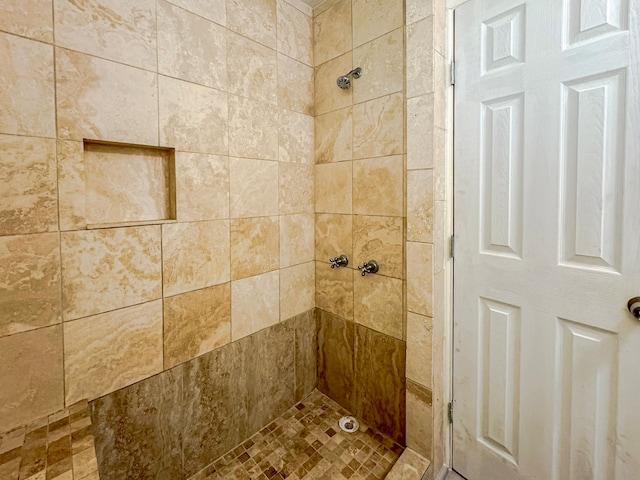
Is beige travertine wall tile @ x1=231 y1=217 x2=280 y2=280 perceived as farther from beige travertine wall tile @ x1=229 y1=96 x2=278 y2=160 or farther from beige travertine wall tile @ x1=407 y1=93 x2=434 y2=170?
beige travertine wall tile @ x1=407 y1=93 x2=434 y2=170

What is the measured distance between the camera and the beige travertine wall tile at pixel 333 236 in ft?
5.24

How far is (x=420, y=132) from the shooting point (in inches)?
47.7

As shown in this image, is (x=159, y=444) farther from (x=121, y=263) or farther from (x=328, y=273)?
(x=328, y=273)

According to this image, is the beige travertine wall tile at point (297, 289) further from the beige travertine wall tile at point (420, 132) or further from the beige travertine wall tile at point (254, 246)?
the beige travertine wall tile at point (420, 132)

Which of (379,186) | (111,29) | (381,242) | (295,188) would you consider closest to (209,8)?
(111,29)

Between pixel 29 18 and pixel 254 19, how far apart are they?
87 centimetres

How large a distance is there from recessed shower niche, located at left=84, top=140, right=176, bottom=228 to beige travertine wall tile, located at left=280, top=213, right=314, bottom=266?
1.92 feet

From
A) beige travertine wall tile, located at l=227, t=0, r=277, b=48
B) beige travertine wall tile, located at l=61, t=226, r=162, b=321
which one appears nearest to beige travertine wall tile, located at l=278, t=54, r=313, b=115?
beige travertine wall tile, located at l=227, t=0, r=277, b=48

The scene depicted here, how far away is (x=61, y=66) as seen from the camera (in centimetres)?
93

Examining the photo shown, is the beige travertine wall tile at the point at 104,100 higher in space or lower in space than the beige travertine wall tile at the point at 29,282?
higher

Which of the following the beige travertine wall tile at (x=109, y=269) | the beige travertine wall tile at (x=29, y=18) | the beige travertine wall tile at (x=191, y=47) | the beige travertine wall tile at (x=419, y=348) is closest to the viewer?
the beige travertine wall tile at (x=29, y=18)

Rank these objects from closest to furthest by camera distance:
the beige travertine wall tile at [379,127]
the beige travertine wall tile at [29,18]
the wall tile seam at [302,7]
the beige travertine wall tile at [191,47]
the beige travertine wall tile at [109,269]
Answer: the beige travertine wall tile at [29,18]
the beige travertine wall tile at [109,269]
the beige travertine wall tile at [191,47]
the beige travertine wall tile at [379,127]
the wall tile seam at [302,7]

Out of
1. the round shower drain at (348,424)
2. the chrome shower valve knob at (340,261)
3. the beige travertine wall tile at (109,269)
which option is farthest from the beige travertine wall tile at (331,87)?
the round shower drain at (348,424)

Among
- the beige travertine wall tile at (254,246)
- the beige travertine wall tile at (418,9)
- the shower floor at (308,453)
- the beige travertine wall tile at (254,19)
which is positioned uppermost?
the beige travertine wall tile at (254,19)
